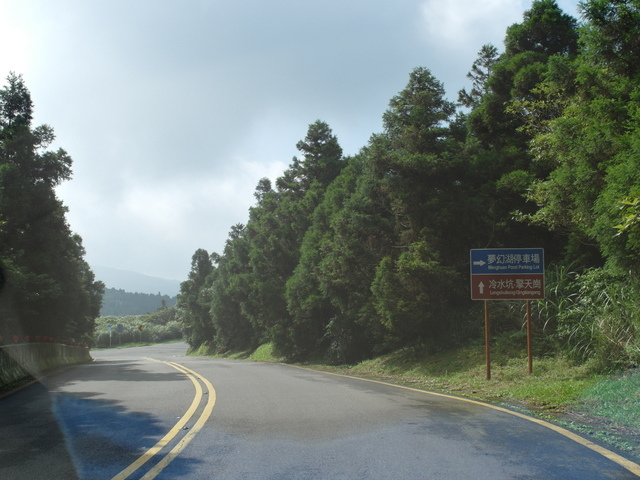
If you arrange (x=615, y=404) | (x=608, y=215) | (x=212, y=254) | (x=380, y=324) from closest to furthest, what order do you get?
1. (x=615, y=404)
2. (x=608, y=215)
3. (x=380, y=324)
4. (x=212, y=254)

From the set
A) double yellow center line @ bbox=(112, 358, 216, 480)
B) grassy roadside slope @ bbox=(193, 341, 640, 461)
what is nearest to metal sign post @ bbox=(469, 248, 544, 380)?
grassy roadside slope @ bbox=(193, 341, 640, 461)

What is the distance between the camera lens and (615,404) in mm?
8398

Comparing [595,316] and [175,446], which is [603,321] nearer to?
[595,316]

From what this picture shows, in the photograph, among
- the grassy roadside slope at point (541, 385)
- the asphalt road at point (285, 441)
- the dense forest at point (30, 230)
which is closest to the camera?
the asphalt road at point (285, 441)

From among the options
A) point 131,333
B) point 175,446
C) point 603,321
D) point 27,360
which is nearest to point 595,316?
point 603,321

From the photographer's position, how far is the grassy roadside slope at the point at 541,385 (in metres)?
7.29

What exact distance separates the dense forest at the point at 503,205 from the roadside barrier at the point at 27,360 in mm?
11120

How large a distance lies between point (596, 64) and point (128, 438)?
11.8 metres

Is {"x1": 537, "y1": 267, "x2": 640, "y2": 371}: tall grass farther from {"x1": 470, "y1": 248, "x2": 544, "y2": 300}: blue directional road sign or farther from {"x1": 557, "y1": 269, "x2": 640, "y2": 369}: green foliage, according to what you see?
{"x1": 470, "y1": 248, "x2": 544, "y2": 300}: blue directional road sign

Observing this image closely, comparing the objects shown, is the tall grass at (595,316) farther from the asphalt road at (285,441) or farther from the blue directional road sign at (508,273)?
the asphalt road at (285,441)

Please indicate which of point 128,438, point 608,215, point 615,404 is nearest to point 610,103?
point 608,215

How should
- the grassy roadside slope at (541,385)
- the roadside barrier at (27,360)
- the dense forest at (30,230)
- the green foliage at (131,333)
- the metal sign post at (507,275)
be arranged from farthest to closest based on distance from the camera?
the green foliage at (131,333), the dense forest at (30,230), the roadside barrier at (27,360), the metal sign post at (507,275), the grassy roadside slope at (541,385)

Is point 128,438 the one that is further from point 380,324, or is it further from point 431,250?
point 380,324

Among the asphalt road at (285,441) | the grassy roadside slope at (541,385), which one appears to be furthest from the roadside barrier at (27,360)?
the grassy roadside slope at (541,385)
